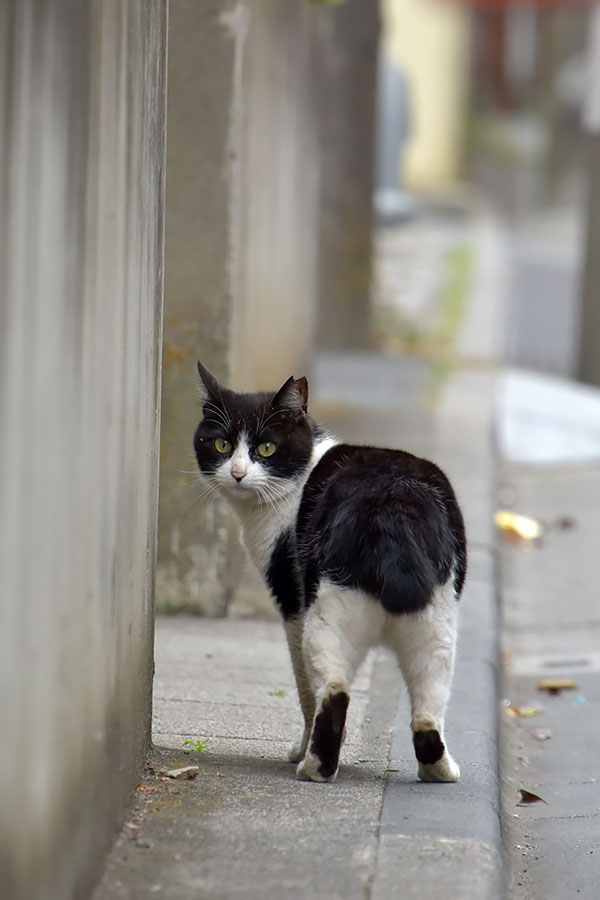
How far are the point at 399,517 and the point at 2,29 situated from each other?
1.63 meters

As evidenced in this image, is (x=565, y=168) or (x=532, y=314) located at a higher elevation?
(x=565, y=168)

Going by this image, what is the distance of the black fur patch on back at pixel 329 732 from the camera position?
133 inches

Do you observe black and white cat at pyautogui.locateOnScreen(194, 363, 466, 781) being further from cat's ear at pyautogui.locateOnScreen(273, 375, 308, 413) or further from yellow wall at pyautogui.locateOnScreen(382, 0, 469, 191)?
yellow wall at pyautogui.locateOnScreen(382, 0, 469, 191)

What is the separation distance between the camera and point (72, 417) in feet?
8.25

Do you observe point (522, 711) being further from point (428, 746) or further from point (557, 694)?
point (428, 746)

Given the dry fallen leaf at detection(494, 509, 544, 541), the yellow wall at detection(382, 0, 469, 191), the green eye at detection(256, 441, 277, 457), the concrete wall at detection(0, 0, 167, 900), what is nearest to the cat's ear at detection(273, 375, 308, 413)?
the green eye at detection(256, 441, 277, 457)

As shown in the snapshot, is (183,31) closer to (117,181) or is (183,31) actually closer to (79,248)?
(117,181)

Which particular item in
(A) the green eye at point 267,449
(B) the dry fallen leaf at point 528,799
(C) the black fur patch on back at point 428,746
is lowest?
(B) the dry fallen leaf at point 528,799

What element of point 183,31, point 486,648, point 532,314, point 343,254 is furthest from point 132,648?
point 532,314

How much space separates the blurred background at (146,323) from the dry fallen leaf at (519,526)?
1.31 metres

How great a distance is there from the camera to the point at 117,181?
282 cm

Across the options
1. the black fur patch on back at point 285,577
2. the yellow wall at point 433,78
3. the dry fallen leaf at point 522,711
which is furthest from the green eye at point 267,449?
the yellow wall at point 433,78

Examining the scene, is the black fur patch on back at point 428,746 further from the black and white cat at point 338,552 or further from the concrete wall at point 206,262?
the concrete wall at point 206,262

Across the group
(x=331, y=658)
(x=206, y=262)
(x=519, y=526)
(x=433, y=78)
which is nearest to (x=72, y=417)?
(x=331, y=658)
